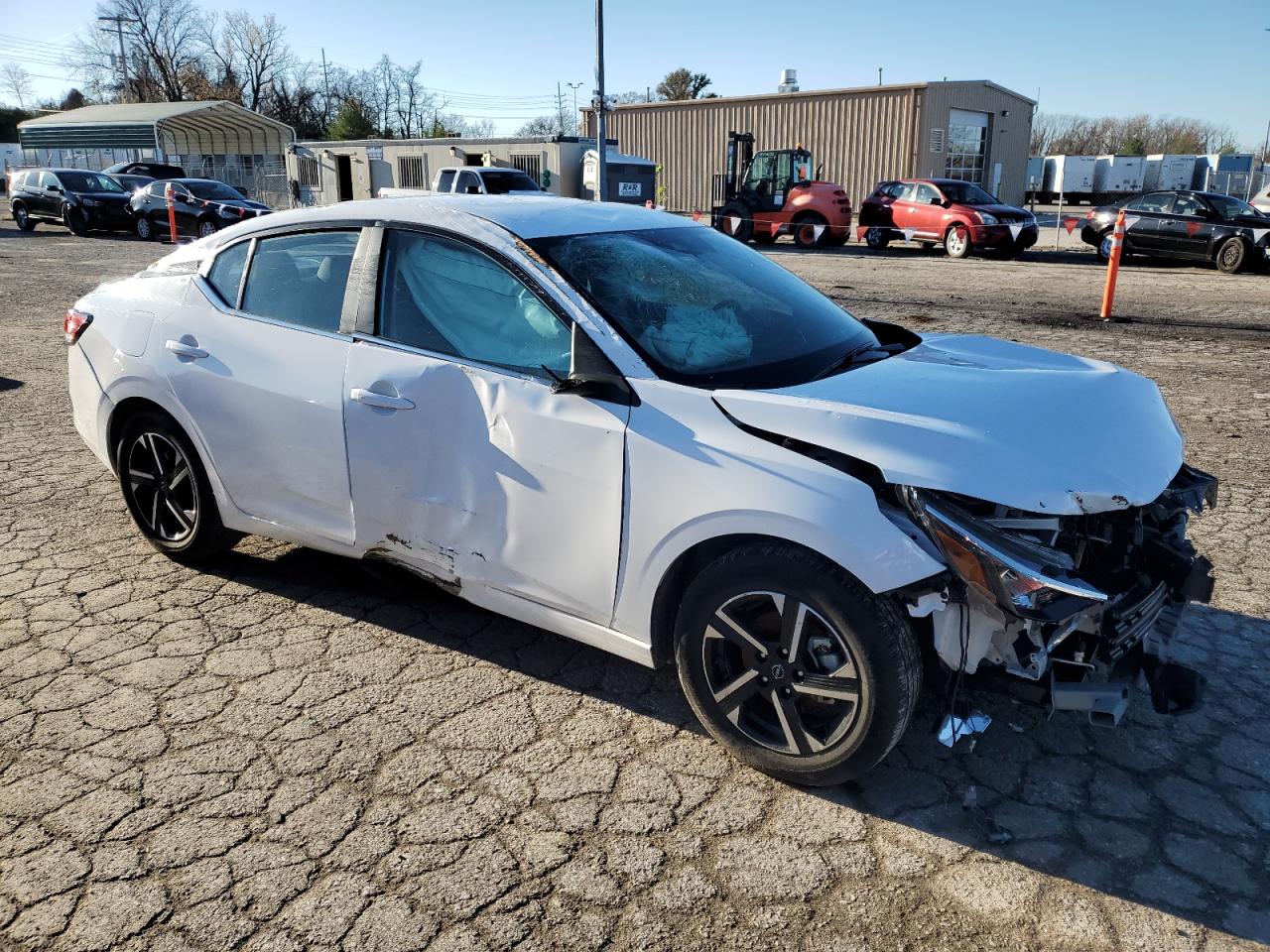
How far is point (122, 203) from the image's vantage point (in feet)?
85.9

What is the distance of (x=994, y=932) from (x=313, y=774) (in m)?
1.97

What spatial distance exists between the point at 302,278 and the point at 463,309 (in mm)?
875

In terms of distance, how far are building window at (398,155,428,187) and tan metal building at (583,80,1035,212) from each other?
1207 cm

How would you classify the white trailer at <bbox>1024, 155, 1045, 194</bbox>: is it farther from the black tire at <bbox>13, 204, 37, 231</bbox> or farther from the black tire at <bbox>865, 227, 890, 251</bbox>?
the black tire at <bbox>13, 204, 37, 231</bbox>

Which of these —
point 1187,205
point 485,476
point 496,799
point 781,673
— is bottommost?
point 496,799

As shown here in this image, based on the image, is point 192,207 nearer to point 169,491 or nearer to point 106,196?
point 106,196

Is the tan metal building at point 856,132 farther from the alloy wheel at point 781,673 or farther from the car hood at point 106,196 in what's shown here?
the alloy wheel at point 781,673

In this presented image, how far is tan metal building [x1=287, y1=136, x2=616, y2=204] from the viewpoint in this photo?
30469mm

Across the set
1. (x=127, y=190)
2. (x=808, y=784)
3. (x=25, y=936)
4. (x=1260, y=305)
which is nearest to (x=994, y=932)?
(x=808, y=784)

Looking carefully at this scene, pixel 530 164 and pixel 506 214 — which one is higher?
pixel 530 164

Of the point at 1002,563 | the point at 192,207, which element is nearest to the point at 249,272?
the point at 1002,563

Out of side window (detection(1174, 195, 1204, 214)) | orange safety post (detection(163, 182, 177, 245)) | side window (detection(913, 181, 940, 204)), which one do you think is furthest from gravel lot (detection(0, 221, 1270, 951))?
side window (detection(913, 181, 940, 204))

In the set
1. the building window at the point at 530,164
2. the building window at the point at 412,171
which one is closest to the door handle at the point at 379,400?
the building window at the point at 530,164

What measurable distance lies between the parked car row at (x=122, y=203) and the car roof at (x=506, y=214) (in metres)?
20.5
